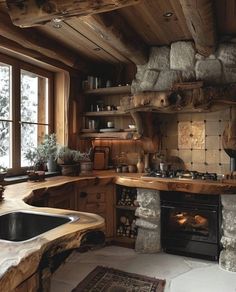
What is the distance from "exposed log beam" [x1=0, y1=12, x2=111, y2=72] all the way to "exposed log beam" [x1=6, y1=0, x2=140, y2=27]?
761 millimetres

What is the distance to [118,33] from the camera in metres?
2.79

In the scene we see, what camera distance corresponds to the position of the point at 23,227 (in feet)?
6.08

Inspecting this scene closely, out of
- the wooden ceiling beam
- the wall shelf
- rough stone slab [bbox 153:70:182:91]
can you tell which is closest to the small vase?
the wall shelf

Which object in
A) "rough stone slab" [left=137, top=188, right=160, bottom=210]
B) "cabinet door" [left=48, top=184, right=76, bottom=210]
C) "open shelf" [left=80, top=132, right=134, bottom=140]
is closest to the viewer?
"cabinet door" [left=48, top=184, right=76, bottom=210]

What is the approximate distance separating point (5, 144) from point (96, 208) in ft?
4.51

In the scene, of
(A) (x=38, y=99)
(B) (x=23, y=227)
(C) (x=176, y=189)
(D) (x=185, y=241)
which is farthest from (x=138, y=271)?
(A) (x=38, y=99)

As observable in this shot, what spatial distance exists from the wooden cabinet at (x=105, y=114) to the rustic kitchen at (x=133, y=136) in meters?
0.02

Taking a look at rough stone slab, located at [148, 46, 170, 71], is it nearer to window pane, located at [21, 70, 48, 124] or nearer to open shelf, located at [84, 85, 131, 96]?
open shelf, located at [84, 85, 131, 96]

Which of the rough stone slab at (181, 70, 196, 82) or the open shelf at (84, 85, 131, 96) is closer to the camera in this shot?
the rough stone slab at (181, 70, 196, 82)

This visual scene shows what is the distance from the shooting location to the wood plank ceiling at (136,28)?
2.53m

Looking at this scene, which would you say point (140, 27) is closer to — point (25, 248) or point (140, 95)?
point (140, 95)

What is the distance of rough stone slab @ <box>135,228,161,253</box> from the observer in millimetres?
3412

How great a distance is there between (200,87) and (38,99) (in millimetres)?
2128

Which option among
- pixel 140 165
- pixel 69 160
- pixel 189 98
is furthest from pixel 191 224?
pixel 69 160
